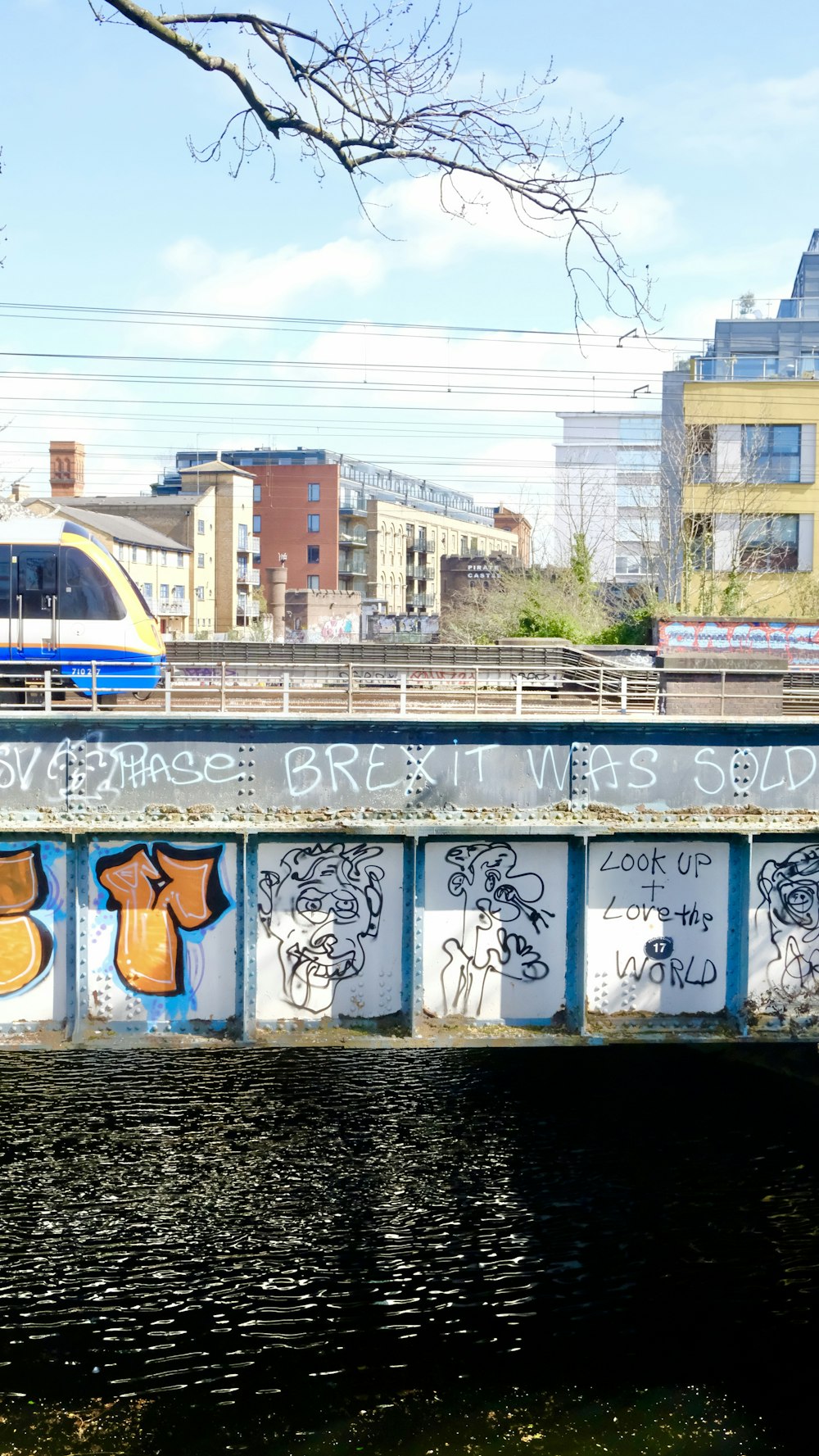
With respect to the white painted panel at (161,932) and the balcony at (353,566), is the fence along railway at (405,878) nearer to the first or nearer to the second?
the white painted panel at (161,932)

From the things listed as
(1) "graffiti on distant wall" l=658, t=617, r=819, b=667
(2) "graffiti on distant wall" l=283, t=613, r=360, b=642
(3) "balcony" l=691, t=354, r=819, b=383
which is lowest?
(1) "graffiti on distant wall" l=658, t=617, r=819, b=667

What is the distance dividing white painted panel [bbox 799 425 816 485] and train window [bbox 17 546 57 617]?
30452 millimetres

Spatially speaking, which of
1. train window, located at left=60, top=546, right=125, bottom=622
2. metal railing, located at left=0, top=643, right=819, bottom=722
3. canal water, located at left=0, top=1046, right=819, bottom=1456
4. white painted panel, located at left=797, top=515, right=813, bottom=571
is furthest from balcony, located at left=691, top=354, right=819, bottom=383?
canal water, located at left=0, top=1046, right=819, bottom=1456

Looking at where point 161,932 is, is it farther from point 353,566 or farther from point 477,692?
point 353,566

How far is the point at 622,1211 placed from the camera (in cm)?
1443

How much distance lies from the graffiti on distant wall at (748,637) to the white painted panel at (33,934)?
74.4 ft

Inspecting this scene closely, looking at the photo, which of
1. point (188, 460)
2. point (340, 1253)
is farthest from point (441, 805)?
point (188, 460)

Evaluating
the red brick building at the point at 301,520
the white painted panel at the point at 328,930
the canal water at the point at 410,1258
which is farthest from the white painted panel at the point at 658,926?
the red brick building at the point at 301,520

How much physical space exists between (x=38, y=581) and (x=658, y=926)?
16.8 metres

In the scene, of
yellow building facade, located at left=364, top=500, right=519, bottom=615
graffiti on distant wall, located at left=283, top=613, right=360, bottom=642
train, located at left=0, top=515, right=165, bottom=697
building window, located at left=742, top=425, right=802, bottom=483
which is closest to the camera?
train, located at left=0, top=515, right=165, bottom=697

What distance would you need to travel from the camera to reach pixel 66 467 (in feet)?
310

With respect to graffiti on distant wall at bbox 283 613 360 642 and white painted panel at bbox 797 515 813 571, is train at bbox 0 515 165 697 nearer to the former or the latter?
white painted panel at bbox 797 515 813 571

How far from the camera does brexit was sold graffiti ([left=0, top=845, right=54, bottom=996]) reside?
33.0 feet

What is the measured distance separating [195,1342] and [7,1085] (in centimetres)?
733
